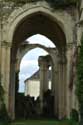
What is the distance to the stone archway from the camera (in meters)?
27.0

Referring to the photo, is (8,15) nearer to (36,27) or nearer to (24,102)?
(36,27)

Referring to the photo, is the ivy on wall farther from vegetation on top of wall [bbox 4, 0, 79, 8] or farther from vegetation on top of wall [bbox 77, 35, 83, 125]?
vegetation on top of wall [bbox 4, 0, 79, 8]

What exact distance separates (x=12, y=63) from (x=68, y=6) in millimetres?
6568

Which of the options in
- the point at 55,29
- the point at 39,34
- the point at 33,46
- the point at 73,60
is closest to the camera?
the point at 73,60

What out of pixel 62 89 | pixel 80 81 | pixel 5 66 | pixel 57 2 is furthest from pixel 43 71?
pixel 80 81

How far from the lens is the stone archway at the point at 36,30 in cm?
2702

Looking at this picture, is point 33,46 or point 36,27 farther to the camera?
point 33,46

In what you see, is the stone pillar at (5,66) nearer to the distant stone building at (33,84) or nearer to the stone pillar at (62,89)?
the stone pillar at (62,89)

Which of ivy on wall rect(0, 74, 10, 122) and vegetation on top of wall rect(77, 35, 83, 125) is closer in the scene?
vegetation on top of wall rect(77, 35, 83, 125)

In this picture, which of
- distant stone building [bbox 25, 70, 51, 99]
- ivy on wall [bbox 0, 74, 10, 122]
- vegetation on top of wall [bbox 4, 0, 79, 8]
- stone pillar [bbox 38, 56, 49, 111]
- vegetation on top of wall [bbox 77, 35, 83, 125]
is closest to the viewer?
vegetation on top of wall [bbox 77, 35, 83, 125]

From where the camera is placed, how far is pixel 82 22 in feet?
77.9

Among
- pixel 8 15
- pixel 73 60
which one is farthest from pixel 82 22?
pixel 8 15

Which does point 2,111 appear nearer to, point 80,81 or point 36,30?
point 80,81

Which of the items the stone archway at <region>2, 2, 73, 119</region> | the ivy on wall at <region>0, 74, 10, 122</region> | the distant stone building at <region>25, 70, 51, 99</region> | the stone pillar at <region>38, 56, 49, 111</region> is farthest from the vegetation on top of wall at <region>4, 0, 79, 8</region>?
the distant stone building at <region>25, 70, 51, 99</region>
